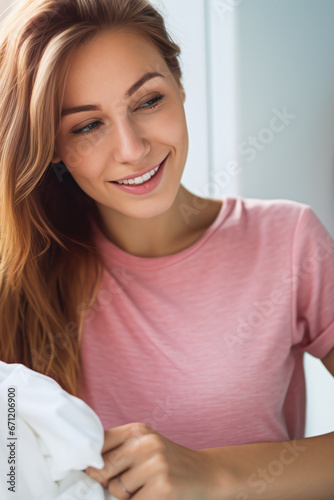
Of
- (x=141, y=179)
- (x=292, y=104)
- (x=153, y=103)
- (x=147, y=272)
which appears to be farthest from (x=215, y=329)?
(x=292, y=104)

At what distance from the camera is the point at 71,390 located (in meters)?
1.03

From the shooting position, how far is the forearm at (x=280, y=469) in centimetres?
86

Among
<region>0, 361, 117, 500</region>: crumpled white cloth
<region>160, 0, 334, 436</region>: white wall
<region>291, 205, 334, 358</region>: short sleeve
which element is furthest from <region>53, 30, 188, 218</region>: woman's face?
<region>160, 0, 334, 436</region>: white wall

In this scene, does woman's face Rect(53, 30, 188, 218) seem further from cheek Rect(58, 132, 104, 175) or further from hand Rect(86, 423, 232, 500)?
hand Rect(86, 423, 232, 500)

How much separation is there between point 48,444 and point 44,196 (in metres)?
0.57

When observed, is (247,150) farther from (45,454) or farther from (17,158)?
(45,454)

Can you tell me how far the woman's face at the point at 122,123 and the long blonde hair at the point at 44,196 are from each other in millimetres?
28

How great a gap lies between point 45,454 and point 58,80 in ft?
1.73

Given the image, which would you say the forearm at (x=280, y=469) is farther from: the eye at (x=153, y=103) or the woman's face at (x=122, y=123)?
the eye at (x=153, y=103)

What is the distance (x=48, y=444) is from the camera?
0.66 m

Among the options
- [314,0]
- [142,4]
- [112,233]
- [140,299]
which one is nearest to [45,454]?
[140,299]

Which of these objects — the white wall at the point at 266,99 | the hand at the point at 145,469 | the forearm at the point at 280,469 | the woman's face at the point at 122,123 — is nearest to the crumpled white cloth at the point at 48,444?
the hand at the point at 145,469

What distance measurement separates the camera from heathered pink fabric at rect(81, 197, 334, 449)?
3.31 feet

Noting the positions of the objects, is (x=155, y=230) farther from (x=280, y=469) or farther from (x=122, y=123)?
(x=280, y=469)
